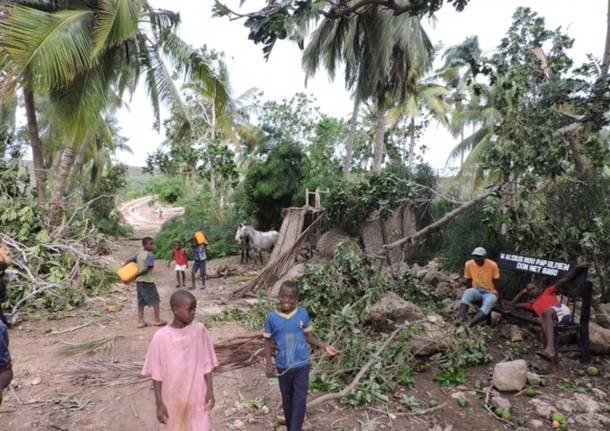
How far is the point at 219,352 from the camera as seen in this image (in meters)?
5.00

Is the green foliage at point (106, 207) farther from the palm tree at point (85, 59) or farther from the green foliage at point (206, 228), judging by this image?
the palm tree at point (85, 59)

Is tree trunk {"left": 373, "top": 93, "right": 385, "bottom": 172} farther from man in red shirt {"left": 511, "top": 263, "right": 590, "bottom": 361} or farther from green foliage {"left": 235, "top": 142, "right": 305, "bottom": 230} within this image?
man in red shirt {"left": 511, "top": 263, "right": 590, "bottom": 361}

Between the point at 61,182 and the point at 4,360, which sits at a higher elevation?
the point at 61,182

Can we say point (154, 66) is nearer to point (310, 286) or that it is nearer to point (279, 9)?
point (310, 286)

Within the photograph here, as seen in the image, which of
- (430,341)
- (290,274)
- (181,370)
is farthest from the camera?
(290,274)

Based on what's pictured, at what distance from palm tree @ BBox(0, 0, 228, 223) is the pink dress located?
23.8 feet

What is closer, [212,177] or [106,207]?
[212,177]

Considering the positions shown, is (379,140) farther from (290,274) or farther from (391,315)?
(391,315)

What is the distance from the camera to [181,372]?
2557 mm

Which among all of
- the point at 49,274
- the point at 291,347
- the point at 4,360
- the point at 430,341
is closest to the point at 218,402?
the point at 291,347

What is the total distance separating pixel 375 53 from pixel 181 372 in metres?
12.2

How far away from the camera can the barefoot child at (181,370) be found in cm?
252

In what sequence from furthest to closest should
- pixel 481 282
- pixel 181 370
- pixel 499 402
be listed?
pixel 481 282
pixel 499 402
pixel 181 370

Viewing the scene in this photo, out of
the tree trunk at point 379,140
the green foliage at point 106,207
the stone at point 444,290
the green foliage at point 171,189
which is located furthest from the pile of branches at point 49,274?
the green foliage at point 171,189
